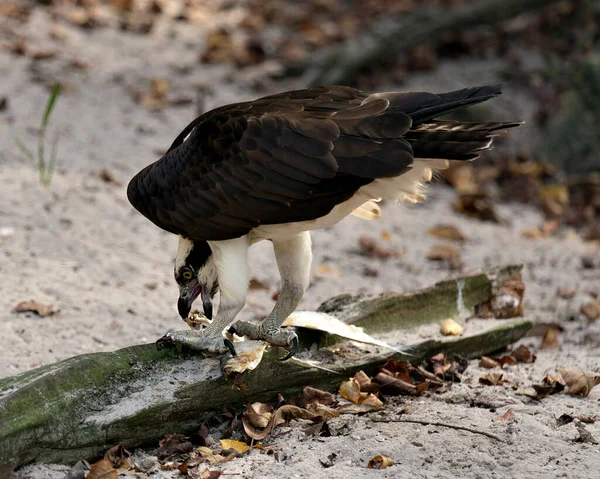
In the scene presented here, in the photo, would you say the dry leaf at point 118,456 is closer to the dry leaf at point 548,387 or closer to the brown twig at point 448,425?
the brown twig at point 448,425

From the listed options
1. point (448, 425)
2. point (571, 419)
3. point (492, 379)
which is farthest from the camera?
point (492, 379)

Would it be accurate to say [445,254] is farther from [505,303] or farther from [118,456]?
[118,456]

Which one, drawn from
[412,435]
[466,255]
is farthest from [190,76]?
[412,435]

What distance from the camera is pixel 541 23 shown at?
1067 cm

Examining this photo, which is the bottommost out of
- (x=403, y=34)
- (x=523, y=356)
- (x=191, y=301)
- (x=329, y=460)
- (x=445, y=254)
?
(x=523, y=356)

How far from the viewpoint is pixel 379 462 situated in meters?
3.54

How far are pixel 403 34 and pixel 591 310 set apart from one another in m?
4.86

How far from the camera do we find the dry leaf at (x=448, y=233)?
730 centimetres

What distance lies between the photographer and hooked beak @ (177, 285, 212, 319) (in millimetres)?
4527

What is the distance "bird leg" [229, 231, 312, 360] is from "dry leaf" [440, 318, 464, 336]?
0.89m

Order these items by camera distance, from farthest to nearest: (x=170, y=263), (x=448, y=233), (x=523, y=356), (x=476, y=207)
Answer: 1. (x=476, y=207)
2. (x=448, y=233)
3. (x=170, y=263)
4. (x=523, y=356)

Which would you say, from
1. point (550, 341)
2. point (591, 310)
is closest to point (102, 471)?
point (550, 341)

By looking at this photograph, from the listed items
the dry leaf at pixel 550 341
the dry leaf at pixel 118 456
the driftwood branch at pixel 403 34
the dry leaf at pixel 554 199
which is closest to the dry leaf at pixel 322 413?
the dry leaf at pixel 118 456

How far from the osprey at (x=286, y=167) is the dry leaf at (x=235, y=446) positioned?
0.43 m
